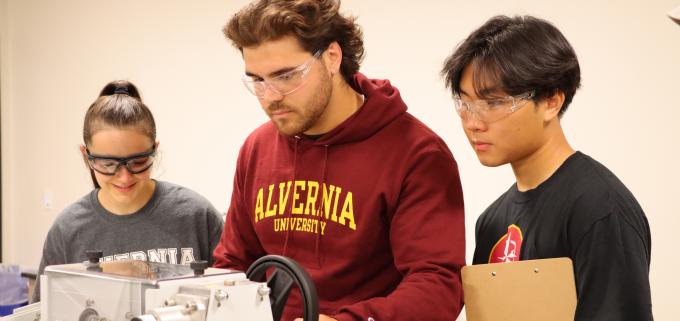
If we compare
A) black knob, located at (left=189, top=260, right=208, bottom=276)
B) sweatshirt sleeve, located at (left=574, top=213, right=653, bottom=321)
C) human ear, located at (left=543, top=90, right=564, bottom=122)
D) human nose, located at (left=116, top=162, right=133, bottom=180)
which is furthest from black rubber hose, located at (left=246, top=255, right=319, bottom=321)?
human nose, located at (left=116, top=162, right=133, bottom=180)

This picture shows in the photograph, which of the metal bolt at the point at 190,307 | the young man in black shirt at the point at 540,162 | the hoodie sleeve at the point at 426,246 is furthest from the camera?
the hoodie sleeve at the point at 426,246

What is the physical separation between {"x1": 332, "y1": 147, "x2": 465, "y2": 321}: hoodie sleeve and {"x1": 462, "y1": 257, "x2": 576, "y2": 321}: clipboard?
40 mm

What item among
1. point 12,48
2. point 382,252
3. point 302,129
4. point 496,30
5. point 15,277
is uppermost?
point 12,48

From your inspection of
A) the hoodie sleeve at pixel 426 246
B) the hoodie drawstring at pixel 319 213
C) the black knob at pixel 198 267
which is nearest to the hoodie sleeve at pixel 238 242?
the hoodie drawstring at pixel 319 213

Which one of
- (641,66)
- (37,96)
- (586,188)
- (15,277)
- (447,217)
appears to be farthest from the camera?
(37,96)

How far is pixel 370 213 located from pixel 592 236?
0.52 metres

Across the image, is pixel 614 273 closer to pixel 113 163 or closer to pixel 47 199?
pixel 113 163

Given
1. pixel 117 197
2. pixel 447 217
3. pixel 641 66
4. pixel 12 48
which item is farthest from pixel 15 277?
pixel 641 66

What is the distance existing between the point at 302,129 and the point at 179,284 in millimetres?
601

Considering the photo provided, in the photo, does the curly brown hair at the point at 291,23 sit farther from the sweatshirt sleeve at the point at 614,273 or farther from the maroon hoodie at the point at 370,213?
the sweatshirt sleeve at the point at 614,273

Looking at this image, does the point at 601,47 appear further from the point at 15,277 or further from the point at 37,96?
the point at 37,96

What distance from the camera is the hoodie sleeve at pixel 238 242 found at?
1.96 metres

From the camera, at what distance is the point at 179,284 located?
4.28ft

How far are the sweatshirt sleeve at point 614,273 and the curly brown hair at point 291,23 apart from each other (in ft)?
2.58
